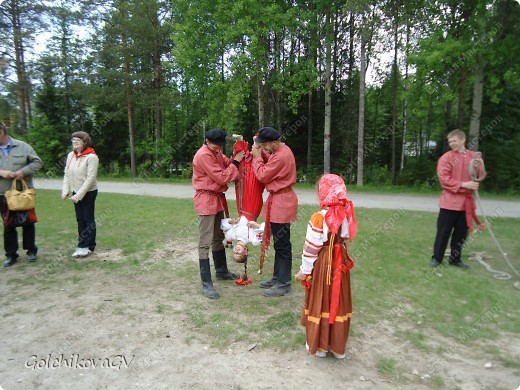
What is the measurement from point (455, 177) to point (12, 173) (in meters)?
6.52

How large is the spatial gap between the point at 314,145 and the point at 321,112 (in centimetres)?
198

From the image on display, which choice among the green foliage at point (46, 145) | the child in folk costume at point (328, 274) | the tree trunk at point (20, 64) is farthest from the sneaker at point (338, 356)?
the tree trunk at point (20, 64)

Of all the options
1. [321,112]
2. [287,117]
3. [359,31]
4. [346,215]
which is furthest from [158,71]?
[346,215]

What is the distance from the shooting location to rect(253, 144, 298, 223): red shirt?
4258mm

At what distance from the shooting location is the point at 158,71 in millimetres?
21906

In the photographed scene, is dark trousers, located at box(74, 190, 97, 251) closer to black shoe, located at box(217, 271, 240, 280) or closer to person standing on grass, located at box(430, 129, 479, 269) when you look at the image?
black shoe, located at box(217, 271, 240, 280)

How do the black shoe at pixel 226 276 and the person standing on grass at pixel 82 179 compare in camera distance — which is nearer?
the black shoe at pixel 226 276

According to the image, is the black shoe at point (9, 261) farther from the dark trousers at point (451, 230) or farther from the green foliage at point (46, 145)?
the green foliage at point (46, 145)

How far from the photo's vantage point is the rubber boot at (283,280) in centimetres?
461

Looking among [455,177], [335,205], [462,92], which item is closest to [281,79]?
[462,92]

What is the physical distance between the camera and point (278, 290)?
4609 mm

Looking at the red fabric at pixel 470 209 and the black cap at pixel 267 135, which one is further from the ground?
the black cap at pixel 267 135

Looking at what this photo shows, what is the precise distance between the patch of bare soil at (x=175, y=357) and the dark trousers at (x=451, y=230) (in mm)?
2123

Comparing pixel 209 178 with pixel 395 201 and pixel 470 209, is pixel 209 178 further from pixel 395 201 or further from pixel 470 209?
pixel 395 201
